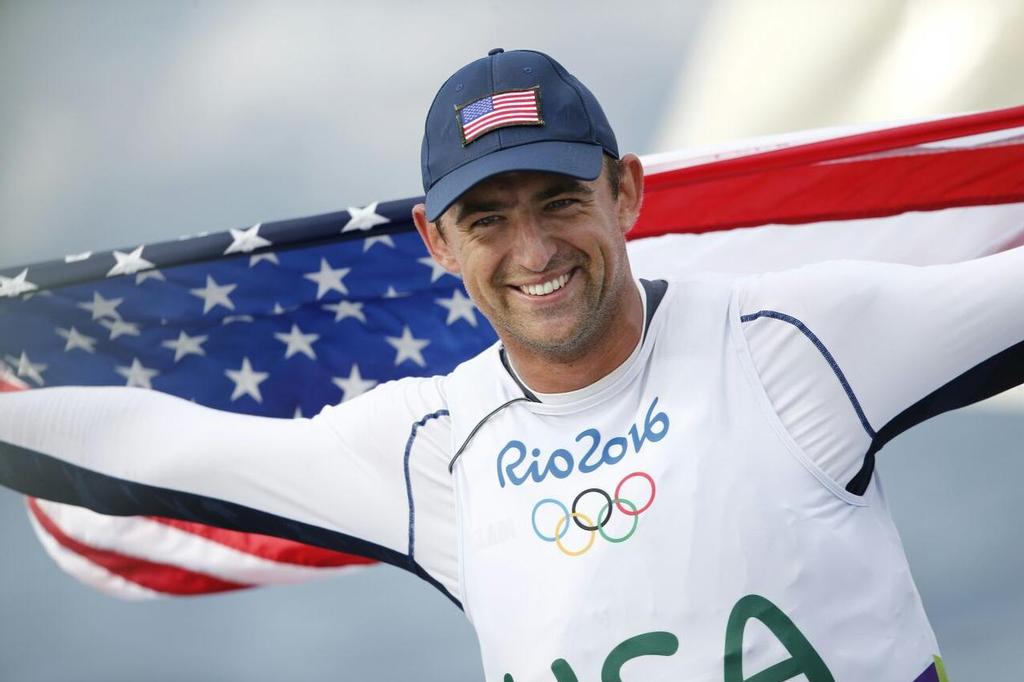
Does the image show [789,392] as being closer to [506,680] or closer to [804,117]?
[506,680]

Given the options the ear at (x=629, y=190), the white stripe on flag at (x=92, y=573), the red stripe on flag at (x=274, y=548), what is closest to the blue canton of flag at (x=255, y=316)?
the red stripe on flag at (x=274, y=548)

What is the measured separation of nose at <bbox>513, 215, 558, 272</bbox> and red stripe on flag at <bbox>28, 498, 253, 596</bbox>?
133 cm

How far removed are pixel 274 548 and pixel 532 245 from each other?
1.24 metres

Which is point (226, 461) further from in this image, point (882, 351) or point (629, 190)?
point (882, 351)

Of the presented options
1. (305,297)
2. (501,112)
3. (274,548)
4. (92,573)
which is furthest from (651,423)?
(92,573)

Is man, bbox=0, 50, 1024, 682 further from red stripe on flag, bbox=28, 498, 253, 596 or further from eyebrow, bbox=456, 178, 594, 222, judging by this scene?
red stripe on flag, bbox=28, 498, 253, 596

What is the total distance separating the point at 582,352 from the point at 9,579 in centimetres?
281

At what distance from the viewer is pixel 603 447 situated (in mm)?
1512

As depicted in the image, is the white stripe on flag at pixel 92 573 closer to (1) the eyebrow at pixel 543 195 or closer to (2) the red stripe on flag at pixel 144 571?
(2) the red stripe on flag at pixel 144 571

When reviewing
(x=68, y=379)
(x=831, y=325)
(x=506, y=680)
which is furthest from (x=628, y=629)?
(x=68, y=379)

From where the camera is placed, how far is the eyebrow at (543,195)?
1.46m

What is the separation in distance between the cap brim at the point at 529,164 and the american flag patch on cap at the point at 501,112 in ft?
0.12

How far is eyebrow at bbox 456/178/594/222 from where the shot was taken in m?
1.46

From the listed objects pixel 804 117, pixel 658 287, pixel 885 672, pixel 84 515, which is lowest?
pixel 885 672
